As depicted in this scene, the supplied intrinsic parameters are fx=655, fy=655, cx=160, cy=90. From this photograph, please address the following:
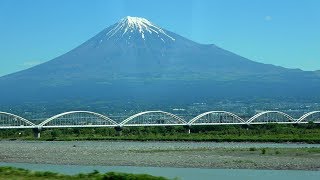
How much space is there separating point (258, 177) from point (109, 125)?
53.5 meters

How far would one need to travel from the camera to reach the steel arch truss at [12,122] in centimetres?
7201

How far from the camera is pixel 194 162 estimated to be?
29.8 m

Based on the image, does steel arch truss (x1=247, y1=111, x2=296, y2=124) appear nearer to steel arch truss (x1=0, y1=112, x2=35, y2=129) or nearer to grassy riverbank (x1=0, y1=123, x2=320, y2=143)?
grassy riverbank (x1=0, y1=123, x2=320, y2=143)

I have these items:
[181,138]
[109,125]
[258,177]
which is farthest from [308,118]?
[258,177]

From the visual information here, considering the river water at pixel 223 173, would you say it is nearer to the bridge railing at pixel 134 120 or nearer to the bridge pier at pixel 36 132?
the bridge pier at pixel 36 132

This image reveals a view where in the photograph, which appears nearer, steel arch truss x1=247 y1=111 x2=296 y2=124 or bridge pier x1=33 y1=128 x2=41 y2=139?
bridge pier x1=33 y1=128 x2=41 y2=139

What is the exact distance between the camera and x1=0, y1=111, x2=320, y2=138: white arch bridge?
75125mm

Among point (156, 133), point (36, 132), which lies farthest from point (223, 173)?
point (36, 132)

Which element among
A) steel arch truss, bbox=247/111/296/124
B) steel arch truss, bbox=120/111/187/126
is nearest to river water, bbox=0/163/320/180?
steel arch truss, bbox=120/111/187/126

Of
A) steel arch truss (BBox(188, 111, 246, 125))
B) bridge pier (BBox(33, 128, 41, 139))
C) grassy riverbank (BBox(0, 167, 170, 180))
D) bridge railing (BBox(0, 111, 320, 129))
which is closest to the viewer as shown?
grassy riverbank (BBox(0, 167, 170, 180))

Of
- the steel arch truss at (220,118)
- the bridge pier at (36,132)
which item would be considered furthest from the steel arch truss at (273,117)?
the bridge pier at (36,132)

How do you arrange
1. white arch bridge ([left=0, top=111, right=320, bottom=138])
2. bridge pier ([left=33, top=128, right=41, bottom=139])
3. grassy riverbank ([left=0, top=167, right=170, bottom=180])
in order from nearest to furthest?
1. grassy riverbank ([left=0, top=167, right=170, bottom=180])
2. bridge pier ([left=33, top=128, right=41, bottom=139])
3. white arch bridge ([left=0, top=111, right=320, bottom=138])

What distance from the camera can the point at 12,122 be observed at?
3051 inches

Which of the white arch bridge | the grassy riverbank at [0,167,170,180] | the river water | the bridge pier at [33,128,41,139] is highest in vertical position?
the white arch bridge
